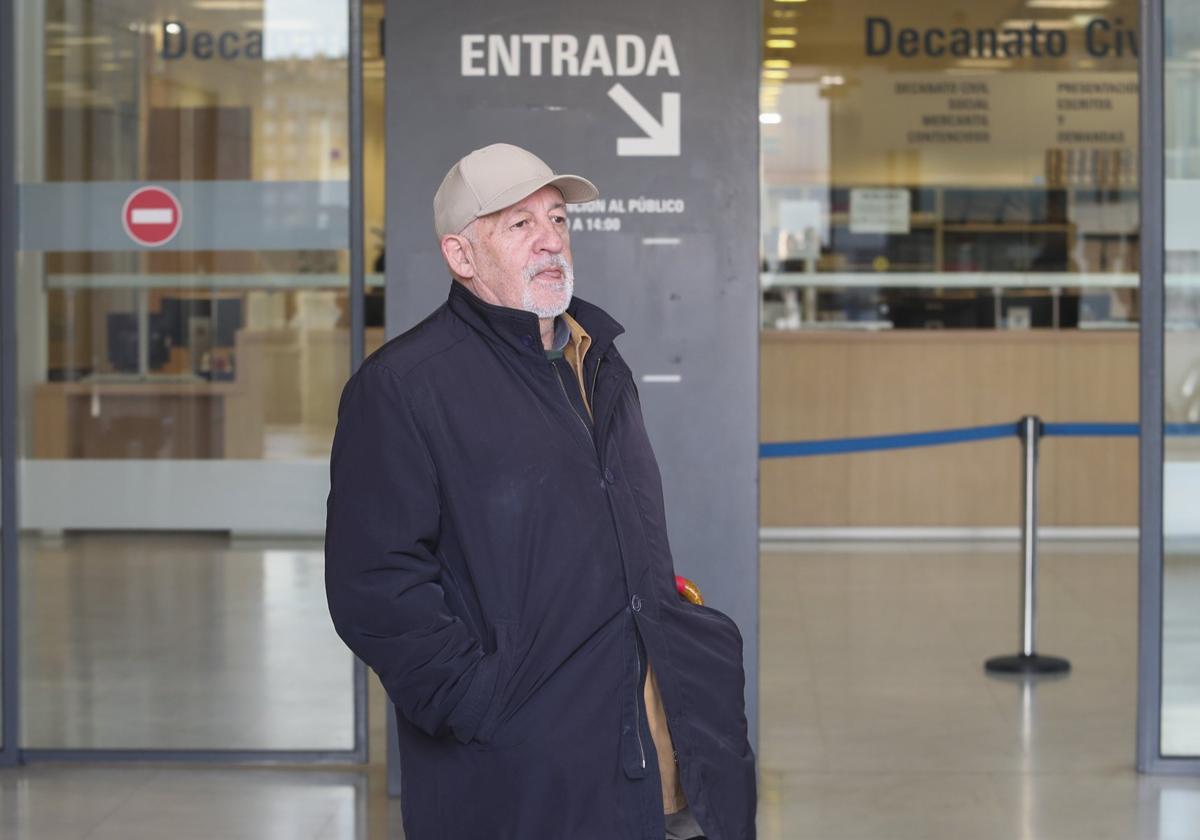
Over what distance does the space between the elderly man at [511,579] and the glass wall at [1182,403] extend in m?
2.83

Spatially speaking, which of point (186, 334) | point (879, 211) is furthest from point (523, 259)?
point (879, 211)

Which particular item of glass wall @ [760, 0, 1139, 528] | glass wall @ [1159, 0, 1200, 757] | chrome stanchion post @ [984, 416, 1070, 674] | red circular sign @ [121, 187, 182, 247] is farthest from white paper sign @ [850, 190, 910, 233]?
red circular sign @ [121, 187, 182, 247]

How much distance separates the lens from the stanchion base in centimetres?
624

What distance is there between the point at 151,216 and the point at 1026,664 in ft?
11.5

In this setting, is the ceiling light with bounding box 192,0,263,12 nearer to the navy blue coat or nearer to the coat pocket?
the navy blue coat

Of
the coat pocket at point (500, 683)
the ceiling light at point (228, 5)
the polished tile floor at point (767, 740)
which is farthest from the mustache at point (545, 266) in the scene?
the ceiling light at point (228, 5)

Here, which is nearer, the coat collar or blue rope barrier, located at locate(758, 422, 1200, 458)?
the coat collar

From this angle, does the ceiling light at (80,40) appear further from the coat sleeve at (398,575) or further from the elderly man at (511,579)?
the coat sleeve at (398,575)

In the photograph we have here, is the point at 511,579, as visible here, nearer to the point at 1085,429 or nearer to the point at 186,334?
the point at 186,334

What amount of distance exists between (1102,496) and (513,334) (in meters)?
7.56

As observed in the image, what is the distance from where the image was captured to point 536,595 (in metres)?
2.37

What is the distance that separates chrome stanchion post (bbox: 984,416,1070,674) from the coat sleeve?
14.1 feet

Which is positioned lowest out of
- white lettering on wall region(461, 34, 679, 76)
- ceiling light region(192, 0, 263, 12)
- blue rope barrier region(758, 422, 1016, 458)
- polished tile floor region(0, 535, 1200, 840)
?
polished tile floor region(0, 535, 1200, 840)

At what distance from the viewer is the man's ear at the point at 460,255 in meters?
2.51
